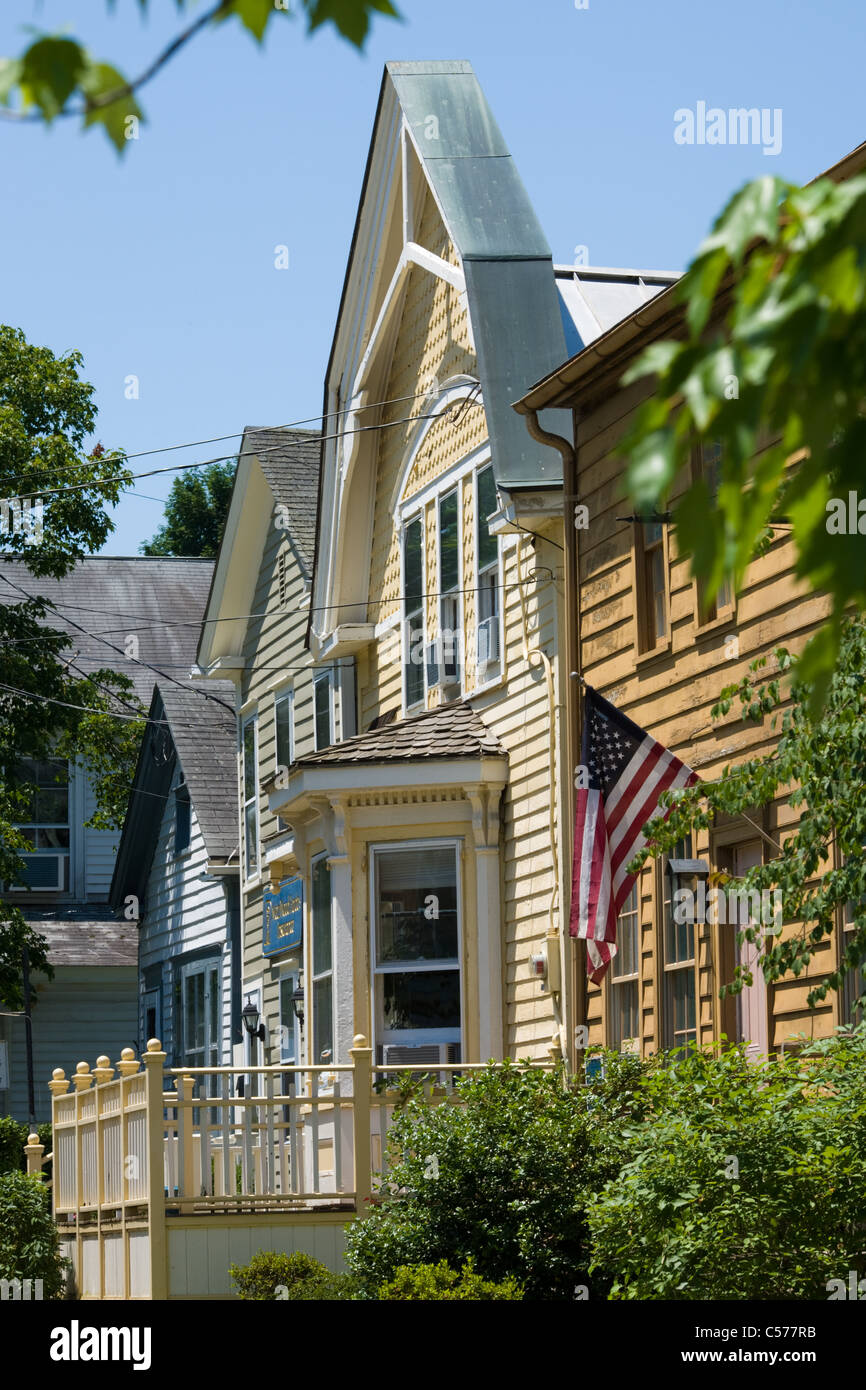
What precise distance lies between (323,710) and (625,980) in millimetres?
8422

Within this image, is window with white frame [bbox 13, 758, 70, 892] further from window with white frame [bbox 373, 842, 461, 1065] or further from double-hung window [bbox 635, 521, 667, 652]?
double-hung window [bbox 635, 521, 667, 652]

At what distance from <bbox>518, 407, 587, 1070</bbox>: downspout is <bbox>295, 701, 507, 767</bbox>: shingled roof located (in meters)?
1.54

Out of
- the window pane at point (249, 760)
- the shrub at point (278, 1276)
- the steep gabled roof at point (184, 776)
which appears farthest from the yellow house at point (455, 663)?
the steep gabled roof at point (184, 776)

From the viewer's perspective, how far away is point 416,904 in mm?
17812

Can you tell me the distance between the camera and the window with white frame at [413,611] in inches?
765

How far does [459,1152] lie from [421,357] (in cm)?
956

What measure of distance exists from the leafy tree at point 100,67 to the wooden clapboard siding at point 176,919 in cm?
2494

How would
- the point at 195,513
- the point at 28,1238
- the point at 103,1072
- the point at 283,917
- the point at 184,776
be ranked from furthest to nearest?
1. the point at 195,513
2. the point at 184,776
3. the point at 283,917
4. the point at 28,1238
5. the point at 103,1072

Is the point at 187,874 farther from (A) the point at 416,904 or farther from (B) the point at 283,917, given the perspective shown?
(A) the point at 416,904

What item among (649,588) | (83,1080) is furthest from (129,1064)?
(649,588)

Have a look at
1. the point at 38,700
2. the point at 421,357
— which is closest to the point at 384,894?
the point at 421,357

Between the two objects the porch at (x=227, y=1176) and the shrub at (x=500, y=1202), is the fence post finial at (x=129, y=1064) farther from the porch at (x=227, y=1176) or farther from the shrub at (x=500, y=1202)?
the shrub at (x=500, y=1202)
